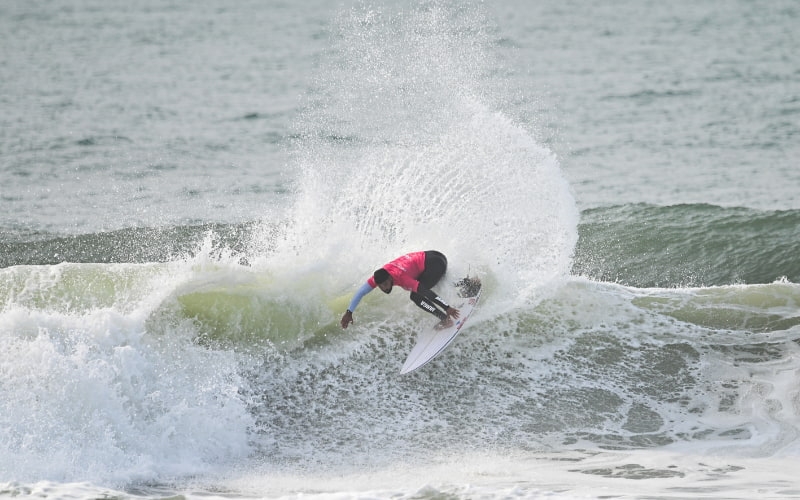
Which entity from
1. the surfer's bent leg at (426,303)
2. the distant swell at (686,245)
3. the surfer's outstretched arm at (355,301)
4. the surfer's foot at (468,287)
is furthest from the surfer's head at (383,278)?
the distant swell at (686,245)

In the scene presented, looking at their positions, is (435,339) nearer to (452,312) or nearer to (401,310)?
(452,312)

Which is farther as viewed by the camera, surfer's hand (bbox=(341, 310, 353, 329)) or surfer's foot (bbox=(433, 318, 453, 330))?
surfer's foot (bbox=(433, 318, 453, 330))

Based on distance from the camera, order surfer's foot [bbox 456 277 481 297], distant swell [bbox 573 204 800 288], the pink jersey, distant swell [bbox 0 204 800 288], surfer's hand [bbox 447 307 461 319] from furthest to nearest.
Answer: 1. distant swell [bbox 0 204 800 288]
2. distant swell [bbox 573 204 800 288]
3. surfer's foot [bbox 456 277 481 297]
4. surfer's hand [bbox 447 307 461 319]
5. the pink jersey

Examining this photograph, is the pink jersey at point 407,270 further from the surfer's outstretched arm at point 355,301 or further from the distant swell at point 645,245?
the distant swell at point 645,245

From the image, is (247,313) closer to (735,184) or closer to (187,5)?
(735,184)

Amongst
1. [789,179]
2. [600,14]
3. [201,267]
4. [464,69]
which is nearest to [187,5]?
[600,14]

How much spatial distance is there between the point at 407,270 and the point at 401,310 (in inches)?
39.8

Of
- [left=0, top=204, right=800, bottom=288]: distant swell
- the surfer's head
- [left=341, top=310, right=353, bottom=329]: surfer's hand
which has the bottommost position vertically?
[left=341, top=310, right=353, bottom=329]: surfer's hand

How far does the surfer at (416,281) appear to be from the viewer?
1098cm

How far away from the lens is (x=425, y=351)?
1134 centimetres

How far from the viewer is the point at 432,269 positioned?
1145cm

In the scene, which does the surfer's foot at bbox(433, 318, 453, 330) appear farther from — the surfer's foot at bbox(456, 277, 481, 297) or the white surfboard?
the surfer's foot at bbox(456, 277, 481, 297)

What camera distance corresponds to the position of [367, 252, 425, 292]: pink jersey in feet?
36.3

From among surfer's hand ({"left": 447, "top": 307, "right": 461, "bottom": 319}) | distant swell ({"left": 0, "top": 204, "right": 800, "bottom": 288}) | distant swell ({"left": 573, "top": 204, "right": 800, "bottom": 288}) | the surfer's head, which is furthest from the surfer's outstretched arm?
distant swell ({"left": 573, "top": 204, "right": 800, "bottom": 288})
